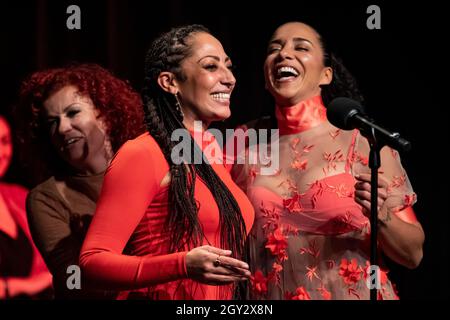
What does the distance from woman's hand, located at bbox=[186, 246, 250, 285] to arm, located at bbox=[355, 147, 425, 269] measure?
48cm

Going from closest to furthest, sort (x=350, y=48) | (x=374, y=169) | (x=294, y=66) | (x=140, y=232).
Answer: (x=374, y=169) < (x=140, y=232) < (x=294, y=66) < (x=350, y=48)

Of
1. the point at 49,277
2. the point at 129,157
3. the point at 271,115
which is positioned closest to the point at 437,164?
the point at 271,115

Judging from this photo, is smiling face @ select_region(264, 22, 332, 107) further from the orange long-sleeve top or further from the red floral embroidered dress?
the orange long-sleeve top

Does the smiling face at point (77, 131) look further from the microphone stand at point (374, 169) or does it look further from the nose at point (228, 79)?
the microphone stand at point (374, 169)

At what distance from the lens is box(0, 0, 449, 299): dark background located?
255 cm

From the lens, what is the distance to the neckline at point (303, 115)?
7.43 ft

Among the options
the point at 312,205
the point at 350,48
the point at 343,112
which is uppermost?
the point at 350,48

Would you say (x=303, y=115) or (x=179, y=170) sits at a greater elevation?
(x=303, y=115)

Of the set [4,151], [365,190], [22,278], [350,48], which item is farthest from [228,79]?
[22,278]

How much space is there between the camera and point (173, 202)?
6.44 ft

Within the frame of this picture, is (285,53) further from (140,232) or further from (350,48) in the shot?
(140,232)

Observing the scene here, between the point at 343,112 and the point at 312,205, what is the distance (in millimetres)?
463
